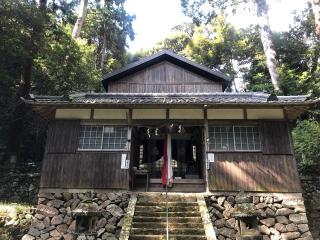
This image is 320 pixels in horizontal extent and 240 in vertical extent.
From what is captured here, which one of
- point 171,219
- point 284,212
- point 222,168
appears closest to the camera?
point 171,219

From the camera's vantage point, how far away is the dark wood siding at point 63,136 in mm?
12062

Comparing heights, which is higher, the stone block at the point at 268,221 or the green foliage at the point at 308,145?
the green foliage at the point at 308,145

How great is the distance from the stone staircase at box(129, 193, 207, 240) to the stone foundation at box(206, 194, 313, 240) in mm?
997

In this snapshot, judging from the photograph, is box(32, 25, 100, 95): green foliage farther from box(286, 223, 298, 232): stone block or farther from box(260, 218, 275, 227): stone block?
box(286, 223, 298, 232): stone block

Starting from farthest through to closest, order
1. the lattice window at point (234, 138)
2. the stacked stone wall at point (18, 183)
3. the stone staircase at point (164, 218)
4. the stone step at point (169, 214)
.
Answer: the stacked stone wall at point (18, 183), the lattice window at point (234, 138), the stone step at point (169, 214), the stone staircase at point (164, 218)

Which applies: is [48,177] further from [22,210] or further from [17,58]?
[17,58]

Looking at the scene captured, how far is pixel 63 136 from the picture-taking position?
40.1ft

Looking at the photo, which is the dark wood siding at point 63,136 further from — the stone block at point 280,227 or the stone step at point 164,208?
the stone block at point 280,227

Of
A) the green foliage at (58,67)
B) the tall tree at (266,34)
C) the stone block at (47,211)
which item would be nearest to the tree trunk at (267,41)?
the tall tree at (266,34)

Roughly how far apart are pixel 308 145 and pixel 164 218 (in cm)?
995

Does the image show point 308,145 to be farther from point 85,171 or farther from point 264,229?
point 85,171

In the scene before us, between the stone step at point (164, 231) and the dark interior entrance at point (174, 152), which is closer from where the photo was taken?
the stone step at point (164, 231)

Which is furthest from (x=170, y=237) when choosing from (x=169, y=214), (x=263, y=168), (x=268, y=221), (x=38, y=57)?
(x=38, y=57)

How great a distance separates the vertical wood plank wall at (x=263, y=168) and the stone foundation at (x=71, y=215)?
3.67 m
